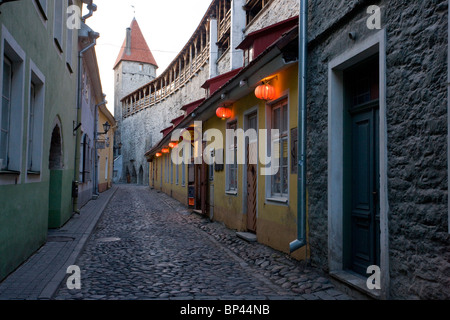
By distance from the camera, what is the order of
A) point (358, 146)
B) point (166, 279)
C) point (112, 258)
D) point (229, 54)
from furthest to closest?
point (229, 54) < point (112, 258) < point (166, 279) < point (358, 146)

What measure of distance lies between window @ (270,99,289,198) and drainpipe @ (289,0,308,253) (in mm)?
1135

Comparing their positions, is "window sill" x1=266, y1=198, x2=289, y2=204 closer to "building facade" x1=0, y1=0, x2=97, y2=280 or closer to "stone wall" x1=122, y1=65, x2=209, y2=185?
"building facade" x1=0, y1=0, x2=97, y2=280

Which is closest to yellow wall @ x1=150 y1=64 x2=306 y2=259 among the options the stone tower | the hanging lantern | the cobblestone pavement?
the hanging lantern

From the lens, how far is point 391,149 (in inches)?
158

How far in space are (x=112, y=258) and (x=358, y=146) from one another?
172 inches

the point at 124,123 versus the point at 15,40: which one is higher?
the point at 124,123

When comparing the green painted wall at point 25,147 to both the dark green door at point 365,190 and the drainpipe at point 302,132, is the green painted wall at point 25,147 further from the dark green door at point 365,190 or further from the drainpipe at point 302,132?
the dark green door at point 365,190

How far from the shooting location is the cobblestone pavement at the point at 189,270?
4.88 metres

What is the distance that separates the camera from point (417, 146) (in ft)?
12.0

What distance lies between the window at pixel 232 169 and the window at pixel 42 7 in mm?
4782

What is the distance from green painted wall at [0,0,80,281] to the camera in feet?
17.0

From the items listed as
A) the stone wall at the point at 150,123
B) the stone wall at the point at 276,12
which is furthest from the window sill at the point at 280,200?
the stone wall at the point at 150,123

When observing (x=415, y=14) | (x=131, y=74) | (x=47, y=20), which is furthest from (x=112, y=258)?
(x=131, y=74)
